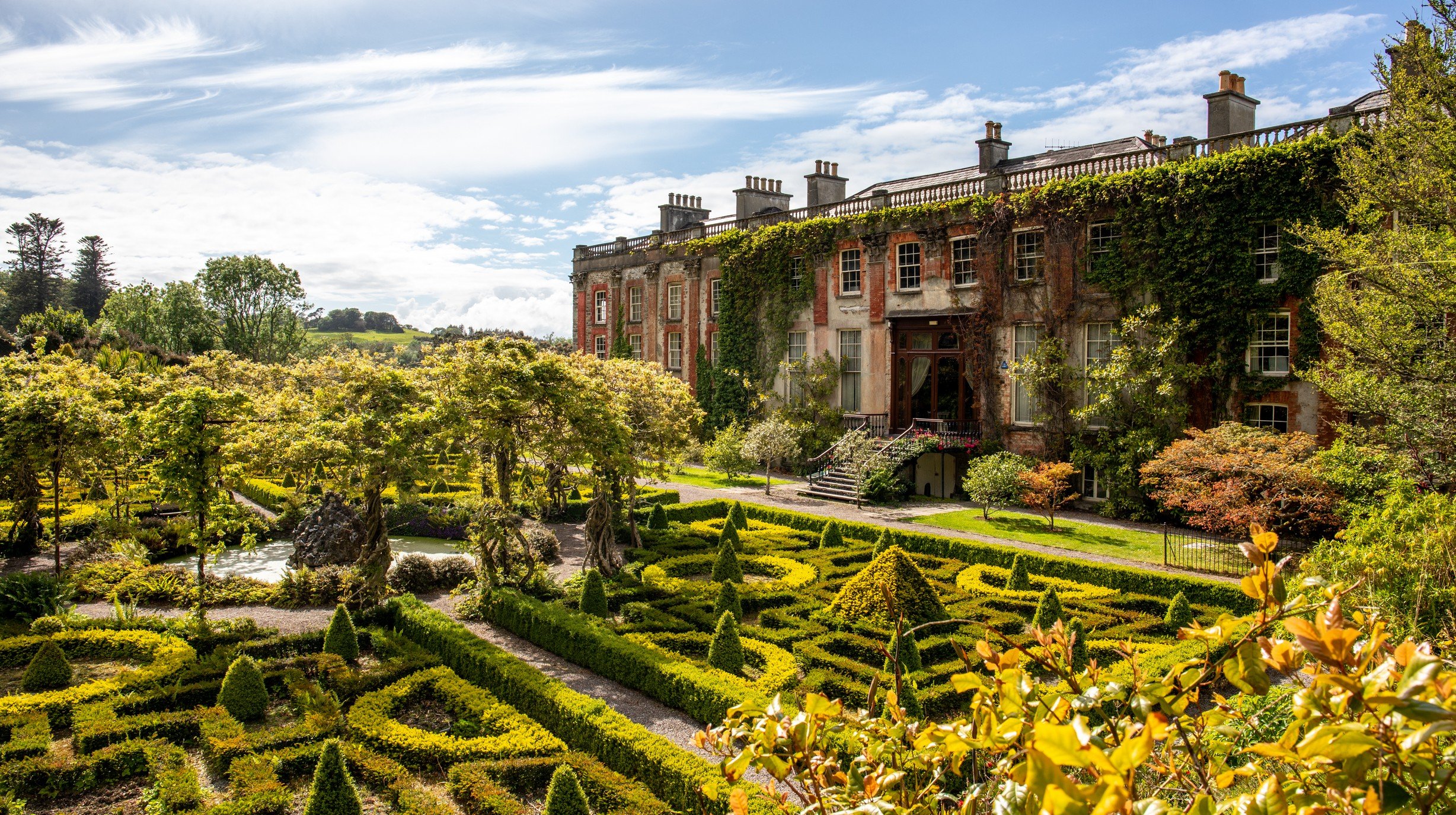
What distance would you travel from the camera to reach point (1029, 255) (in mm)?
26312

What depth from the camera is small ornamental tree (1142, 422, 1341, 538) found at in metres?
18.2

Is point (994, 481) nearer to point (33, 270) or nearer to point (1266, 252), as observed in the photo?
point (1266, 252)

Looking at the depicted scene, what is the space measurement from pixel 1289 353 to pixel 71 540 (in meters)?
29.8

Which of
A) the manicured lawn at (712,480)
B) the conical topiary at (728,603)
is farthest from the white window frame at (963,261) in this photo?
the conical topiary at (728,603)

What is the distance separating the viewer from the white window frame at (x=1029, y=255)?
25.9 metres

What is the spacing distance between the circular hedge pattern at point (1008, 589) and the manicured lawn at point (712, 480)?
1285cm

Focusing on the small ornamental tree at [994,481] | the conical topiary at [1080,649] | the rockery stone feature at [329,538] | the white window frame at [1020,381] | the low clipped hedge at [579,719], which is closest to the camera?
the low clipped hedge at [579,719]

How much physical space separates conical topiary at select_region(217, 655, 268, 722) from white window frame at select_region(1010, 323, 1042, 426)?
21460mm

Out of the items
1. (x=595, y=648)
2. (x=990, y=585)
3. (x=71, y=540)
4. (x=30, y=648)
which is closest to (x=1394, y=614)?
(x=990, y=585)

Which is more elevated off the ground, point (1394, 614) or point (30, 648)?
point (1394, 614)

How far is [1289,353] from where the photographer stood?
21.3 m

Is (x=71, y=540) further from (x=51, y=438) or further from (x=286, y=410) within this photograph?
(x=286, y=410)

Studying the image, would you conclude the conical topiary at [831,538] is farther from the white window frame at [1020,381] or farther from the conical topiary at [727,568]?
the white window frame at [1020,381]

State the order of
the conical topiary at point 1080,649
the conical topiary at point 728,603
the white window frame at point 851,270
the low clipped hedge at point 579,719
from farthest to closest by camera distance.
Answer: the white window frame at point 851,270 < the conical topiary at point 728,603 < the conical topiary at point 1080,649 < the low clipped hedge at point 579,719
